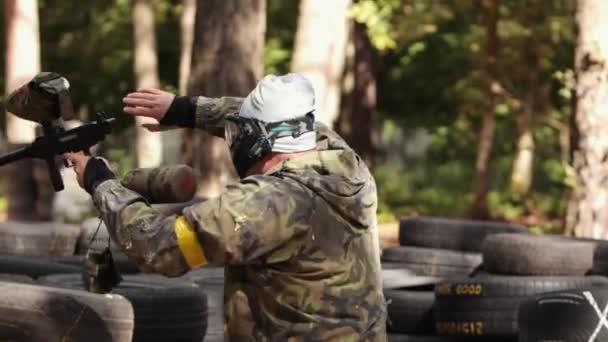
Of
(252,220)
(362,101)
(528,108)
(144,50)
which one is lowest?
(362,101)

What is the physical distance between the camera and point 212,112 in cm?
623

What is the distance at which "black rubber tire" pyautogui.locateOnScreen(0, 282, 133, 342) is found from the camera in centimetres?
716

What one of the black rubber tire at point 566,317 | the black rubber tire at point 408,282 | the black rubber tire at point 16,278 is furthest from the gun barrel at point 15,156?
the black rubber tire at point 408,282

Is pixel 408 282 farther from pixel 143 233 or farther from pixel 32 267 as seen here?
pixel 143 233

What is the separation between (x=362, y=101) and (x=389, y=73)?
7123 mm

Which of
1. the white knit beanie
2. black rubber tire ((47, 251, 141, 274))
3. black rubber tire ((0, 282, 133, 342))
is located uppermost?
the white knit beanie

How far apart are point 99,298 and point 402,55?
111 ft

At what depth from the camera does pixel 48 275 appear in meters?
10.2

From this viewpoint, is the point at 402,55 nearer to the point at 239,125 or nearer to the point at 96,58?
the point at 96,58

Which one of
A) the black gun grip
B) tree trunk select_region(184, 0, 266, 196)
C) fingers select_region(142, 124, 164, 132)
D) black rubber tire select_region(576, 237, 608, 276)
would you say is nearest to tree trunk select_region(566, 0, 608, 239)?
tree trunk select_region(184, 0, 266, 196)

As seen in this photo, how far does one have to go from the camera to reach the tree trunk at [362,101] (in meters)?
35.4

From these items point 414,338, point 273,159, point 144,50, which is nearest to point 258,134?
point 273,159

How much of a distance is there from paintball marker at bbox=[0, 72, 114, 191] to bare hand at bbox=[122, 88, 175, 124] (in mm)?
213

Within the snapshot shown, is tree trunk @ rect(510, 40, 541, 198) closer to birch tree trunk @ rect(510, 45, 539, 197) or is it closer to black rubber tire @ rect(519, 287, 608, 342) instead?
birch tree trunk @ rect(510, 45, 539, 197)
